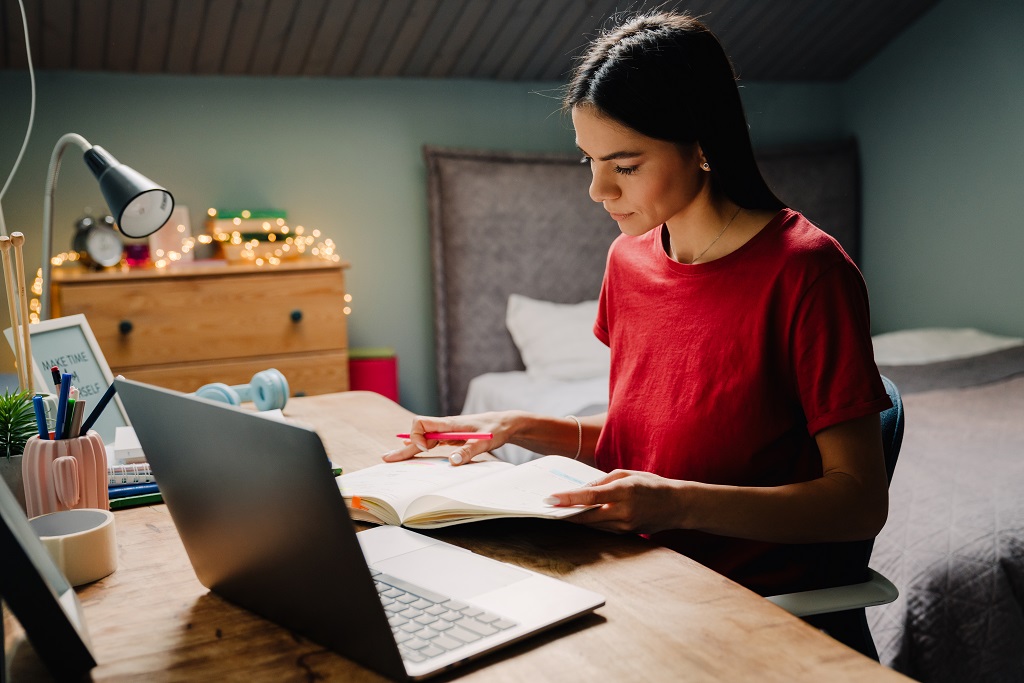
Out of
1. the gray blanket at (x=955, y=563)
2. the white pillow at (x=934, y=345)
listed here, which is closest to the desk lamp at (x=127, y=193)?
the gray blanket at (x=955, y=563)

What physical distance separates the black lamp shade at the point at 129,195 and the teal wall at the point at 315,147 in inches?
81.5

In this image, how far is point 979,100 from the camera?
383 cm

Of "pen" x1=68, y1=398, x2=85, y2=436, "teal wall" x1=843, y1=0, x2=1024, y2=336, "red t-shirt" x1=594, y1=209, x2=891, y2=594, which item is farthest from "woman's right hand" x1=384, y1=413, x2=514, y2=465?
"teal wall" x1=843, y1=0, x2=1024, y2=336

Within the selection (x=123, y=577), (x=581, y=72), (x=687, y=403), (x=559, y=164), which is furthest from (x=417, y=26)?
(x=123, y=577)

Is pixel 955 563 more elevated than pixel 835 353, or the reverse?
pixel 835 353

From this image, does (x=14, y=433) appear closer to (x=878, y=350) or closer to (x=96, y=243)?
(x=96, y=243)

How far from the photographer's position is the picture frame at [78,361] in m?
1.54

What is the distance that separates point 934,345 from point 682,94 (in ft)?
9.08

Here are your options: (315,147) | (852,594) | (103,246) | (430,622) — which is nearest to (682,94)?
(852,594)

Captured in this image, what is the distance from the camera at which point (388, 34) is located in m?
3.40

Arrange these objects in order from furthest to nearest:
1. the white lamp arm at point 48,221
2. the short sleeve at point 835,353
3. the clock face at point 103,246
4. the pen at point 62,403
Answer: the clock face at point 103,246 < the white lamp arm at point 48,221 < the short sleeve at point 835,353 < the pen at point 62,403

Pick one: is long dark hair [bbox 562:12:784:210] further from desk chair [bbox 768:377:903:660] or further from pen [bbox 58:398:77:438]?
pen [bbox 58:398:77:438]

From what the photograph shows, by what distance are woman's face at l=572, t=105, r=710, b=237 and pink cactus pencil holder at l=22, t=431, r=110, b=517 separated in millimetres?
764

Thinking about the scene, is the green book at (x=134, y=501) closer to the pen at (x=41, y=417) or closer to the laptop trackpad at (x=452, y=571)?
the pen at (x=41, y=417)
